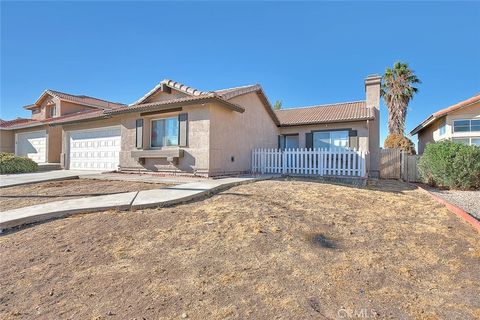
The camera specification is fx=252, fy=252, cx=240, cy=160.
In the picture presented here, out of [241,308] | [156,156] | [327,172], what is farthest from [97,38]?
[241,308]

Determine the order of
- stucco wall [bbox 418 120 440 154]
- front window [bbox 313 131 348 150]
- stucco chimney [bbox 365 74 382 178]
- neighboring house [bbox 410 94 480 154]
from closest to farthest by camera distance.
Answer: stucco chimney [bbox 365 74 382 178] → front window [bbox 313 131 348 150] → neighboring house [bbox 410 94 480 154] → stucco wall [bbox 418 120 440 154]

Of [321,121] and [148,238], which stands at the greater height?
[321,121]

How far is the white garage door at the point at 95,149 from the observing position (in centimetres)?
1360

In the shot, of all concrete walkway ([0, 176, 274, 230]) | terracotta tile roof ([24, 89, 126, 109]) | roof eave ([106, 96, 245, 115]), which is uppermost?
terracotta tile roof ([24, 89, 126, 109])

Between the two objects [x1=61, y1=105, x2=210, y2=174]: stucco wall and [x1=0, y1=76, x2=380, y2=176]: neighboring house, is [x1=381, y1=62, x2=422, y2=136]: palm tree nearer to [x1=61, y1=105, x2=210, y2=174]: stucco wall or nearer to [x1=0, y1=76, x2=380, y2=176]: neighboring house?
[x1=0, y1=76, x2=380, y2=176]: neighboring house

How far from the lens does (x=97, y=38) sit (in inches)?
434

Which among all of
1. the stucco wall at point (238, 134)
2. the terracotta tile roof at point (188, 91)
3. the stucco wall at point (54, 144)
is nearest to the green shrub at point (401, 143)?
the stucco wall at point (238, 134)

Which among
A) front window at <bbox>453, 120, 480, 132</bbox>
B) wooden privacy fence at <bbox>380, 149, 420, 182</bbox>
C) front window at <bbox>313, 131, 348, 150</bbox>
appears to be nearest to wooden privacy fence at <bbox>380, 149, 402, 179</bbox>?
wooden privacy fence at <bbox>380, 149, 420, 182</bbox>

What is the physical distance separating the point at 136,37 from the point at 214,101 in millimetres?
4941

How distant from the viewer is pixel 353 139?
14250mm

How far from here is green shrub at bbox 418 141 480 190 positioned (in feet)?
32.2

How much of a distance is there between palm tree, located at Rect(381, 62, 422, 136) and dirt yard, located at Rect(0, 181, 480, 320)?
22.3 meters

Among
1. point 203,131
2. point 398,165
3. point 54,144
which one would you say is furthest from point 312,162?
point 54,144

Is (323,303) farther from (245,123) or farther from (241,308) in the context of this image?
(245,123)
